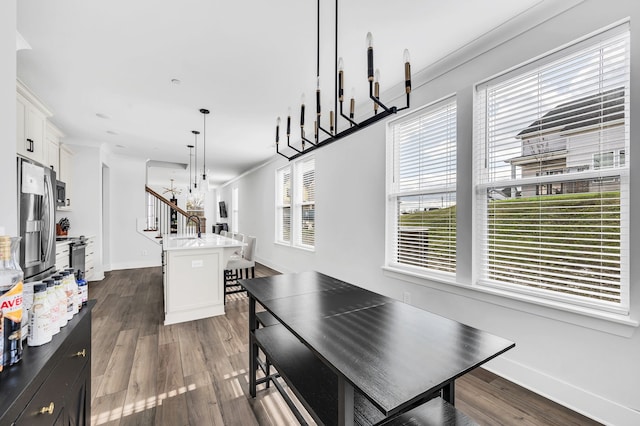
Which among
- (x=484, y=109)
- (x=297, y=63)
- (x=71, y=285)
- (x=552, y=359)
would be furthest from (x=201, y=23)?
(x=552, y=359)

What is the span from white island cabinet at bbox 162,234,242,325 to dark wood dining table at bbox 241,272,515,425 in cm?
194

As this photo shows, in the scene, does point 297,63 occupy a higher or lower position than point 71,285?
higher

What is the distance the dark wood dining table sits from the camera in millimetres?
900

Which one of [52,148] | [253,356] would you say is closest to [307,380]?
[253,356]

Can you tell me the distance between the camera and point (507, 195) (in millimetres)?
2229

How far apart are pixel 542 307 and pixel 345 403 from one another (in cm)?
176

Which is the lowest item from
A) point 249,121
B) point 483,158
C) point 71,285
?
point 71,285

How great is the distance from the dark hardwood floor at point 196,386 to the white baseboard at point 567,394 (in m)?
0.05

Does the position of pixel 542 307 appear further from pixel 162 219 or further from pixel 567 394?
pixel 162 219

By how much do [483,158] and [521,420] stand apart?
1892 millimetres

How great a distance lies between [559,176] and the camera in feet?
6.30

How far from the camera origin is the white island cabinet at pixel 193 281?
333cm

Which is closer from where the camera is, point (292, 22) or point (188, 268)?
point (292, 22)

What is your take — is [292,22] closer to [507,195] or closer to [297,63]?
[297,63]
